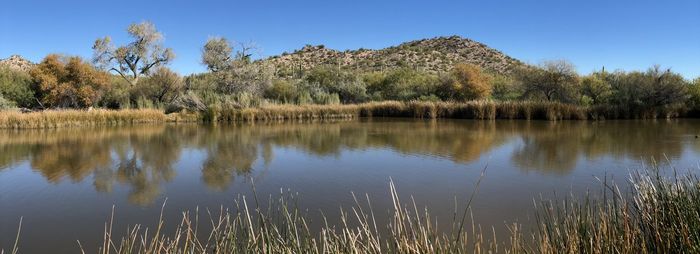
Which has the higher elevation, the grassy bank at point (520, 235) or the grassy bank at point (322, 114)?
the grassy bank at point (322, 114)

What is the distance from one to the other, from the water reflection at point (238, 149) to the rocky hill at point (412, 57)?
41.0 meters

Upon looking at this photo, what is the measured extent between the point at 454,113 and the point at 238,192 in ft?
70.7

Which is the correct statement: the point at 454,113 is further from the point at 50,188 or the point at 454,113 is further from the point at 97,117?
the point at 50,188

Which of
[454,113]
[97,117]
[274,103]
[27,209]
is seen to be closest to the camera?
[27,209]

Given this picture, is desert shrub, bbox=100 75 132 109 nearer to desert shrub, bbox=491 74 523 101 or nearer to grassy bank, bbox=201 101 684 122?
grassy bank, bbox=201 101 684 122

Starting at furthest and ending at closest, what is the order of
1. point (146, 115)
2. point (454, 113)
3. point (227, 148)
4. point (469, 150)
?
point (454, 113) < point (146, 115) < point (227, 148) < point (469, 150)

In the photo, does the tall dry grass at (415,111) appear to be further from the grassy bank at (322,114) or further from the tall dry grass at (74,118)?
the tall dry grass at (74,118)

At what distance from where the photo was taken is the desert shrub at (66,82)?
2672cm

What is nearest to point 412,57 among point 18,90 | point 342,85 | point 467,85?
point 342,85

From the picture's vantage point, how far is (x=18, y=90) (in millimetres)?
27125

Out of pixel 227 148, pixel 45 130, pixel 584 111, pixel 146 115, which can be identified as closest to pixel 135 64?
pixel 146 115

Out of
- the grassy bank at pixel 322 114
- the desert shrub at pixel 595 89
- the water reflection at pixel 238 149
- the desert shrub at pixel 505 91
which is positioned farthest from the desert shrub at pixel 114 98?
the desert shrub at pixel 595 89

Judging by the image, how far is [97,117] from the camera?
2325 centimetres

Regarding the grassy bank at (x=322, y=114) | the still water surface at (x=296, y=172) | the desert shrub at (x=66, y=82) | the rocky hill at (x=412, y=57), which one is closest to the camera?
the still water surface at (x=296, y=172)
